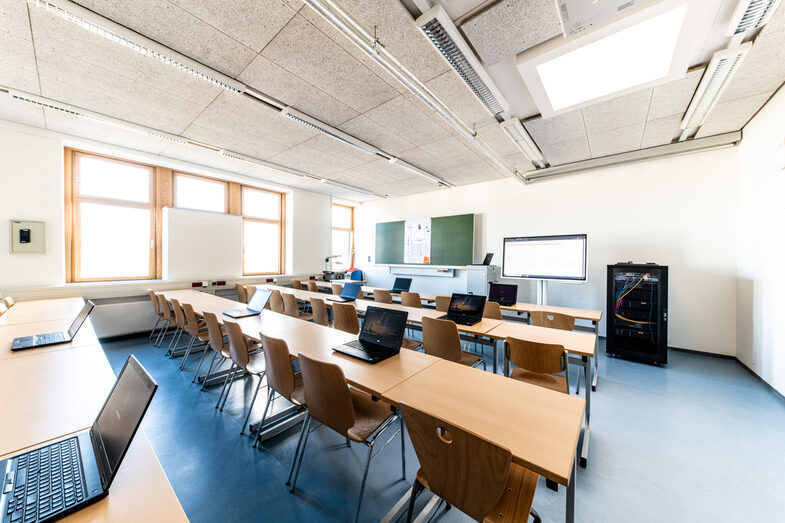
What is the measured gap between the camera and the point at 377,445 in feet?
7.07

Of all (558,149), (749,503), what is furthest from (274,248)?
(749,503)

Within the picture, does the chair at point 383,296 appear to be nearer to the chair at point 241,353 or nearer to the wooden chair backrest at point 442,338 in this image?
the wooden chair backrest at point 442,338

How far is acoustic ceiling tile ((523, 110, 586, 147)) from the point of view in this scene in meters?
3.45

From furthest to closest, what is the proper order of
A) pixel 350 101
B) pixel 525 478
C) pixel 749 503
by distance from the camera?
1. pixel 350 101
2. pixel 749 503
3. pixel 525 478

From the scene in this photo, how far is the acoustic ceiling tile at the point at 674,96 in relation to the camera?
8.82 feet

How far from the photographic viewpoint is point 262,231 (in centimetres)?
691

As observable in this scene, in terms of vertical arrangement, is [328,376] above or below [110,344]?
above

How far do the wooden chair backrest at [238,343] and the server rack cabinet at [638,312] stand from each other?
15.8 ft

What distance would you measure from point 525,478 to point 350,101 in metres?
3.53

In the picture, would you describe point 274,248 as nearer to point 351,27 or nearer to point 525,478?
point 351,27

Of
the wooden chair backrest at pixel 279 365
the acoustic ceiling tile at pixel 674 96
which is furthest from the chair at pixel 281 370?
the acoustic ceiling tile at pixel 674 96

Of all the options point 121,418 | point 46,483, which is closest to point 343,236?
point 121,418

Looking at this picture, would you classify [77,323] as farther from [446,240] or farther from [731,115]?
[731,115]

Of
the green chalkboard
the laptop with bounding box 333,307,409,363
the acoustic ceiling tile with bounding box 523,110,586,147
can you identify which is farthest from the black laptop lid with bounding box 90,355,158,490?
the green chalkboard
